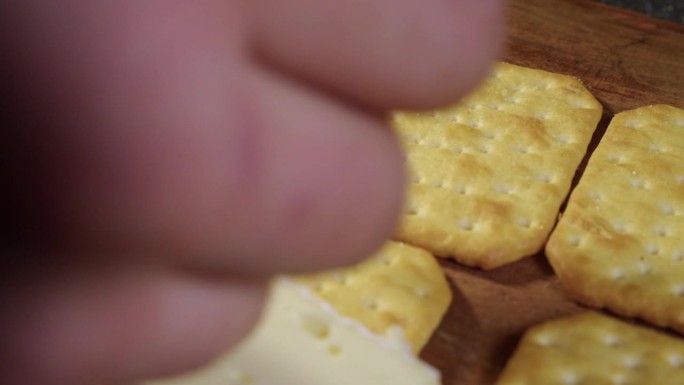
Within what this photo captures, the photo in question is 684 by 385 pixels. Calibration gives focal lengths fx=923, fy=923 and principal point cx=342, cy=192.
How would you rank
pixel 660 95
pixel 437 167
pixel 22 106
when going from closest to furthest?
pixel 22 106
pixel 437 167
pixel 660 95

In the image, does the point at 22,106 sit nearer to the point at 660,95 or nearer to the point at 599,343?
the point at 599,343

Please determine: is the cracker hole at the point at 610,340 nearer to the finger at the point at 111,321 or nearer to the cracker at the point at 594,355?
the cracker at the point at 594,355

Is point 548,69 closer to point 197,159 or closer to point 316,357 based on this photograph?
point 316,357

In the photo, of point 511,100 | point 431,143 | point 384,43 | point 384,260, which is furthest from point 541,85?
point 384,43

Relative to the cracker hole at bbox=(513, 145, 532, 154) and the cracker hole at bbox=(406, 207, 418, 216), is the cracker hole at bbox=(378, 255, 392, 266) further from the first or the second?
the cracker hole at bbox=(513, 145, 532, 154)

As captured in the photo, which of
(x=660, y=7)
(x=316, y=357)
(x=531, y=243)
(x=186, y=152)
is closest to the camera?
(x=186, y=152)

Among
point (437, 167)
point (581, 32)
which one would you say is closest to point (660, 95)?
point (581, 32)

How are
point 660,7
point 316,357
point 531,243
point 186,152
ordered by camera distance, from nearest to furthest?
point 186,152 → point 316,357 → point 531,243 → point 660,7

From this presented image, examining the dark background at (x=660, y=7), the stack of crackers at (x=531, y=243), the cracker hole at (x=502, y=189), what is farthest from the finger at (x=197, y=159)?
the dark background at (x=660, y=7)
